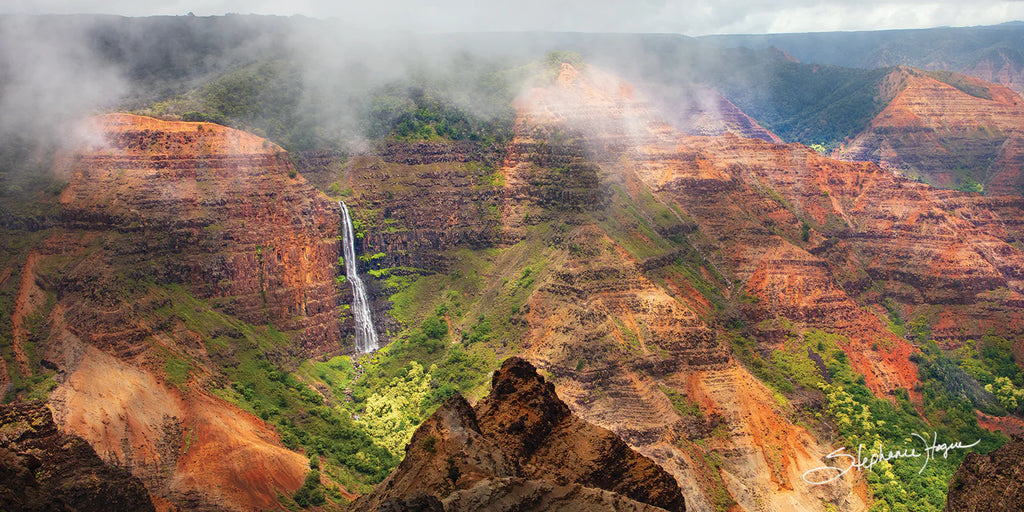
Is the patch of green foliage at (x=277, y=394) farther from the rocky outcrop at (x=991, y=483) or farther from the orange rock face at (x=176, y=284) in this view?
the rocky outcrop at (x=991, y=483)

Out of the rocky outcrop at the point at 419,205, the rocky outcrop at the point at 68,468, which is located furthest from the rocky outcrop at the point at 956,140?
the rocky outcrop at the point at 68,468

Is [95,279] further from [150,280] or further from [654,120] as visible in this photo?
[654,120]

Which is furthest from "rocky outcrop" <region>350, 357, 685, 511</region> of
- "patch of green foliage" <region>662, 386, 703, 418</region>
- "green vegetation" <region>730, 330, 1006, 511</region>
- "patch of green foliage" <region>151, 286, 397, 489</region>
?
"green vegetation" <region>730, 330, 1006, 511</region>

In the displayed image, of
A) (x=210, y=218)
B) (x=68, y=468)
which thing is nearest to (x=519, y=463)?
(x=68, y=468)
